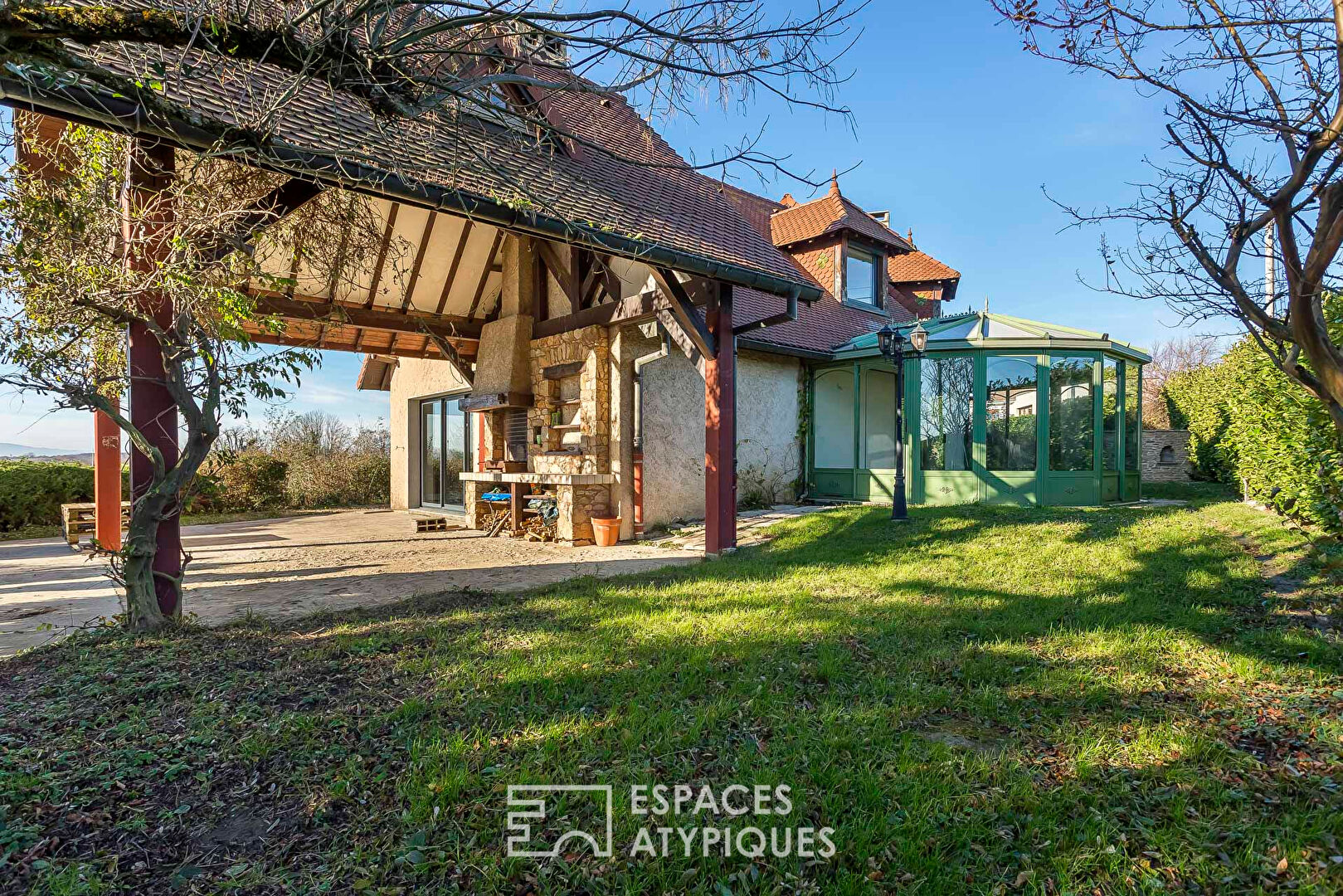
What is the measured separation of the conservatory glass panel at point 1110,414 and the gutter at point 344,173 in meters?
7.01

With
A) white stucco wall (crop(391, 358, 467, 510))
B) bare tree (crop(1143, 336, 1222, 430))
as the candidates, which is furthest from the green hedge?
bare tree (crop(1143, 336, 1222, 430))

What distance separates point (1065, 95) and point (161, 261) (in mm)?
5480

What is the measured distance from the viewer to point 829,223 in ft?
41.7

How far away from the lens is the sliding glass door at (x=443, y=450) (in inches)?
463

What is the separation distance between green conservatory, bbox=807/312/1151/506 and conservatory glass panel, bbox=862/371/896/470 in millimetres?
584

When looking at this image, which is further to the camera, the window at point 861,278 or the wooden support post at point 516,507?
the window at point 861,278

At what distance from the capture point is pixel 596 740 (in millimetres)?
2482

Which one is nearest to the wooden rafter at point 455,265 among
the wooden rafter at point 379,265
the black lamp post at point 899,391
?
the wooden rafter at point 379,265

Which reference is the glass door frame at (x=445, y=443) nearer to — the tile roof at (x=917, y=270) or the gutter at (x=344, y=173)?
the gutter at (x=344, y=173)

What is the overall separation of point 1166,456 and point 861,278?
9061mm

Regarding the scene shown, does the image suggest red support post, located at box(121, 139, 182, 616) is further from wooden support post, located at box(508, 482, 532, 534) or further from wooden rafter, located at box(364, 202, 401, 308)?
wooden support post, located at box(508, 482, 532, 534)

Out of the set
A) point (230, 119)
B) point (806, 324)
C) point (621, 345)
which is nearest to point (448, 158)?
point (230, 119)

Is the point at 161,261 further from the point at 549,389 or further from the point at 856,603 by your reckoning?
the point at 549,389

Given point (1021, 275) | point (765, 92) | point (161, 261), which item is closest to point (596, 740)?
point (765, 92)
